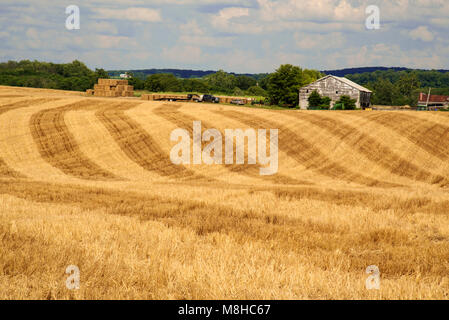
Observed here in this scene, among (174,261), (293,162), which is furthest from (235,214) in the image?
(293,162)

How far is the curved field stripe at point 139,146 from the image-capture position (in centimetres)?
3122

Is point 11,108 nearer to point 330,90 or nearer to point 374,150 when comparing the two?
point 374,150

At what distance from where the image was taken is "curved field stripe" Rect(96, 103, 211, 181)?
102 feet

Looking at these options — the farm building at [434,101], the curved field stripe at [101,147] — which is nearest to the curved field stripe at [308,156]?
the curved field stripe at [101,147]

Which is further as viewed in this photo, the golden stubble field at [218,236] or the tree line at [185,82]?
the tree line at [185,82]

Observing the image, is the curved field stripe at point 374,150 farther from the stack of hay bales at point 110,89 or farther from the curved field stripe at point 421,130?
A: the stack of hay bales at point 110,89

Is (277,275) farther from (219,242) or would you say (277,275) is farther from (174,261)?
(219,242)

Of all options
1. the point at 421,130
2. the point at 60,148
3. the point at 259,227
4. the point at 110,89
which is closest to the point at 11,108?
the point at 60,148

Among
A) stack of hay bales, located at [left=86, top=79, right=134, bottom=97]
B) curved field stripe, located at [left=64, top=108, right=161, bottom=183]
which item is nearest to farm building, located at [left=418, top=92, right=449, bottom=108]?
stack of hay bales, located at [left=86, top=79, right=134, bottom=97]

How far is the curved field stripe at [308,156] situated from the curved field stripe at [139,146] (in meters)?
10.2

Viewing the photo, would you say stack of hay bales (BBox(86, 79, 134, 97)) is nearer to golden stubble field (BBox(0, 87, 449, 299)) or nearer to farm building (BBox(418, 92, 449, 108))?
golden stubble field (BBox(0, 87, 449, 299))

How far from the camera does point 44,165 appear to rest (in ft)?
102

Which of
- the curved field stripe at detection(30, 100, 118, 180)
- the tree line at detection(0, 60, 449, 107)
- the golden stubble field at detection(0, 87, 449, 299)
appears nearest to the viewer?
the golden stubble field at detection(0, 87, 449, 299)

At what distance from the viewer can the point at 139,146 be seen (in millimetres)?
36781
